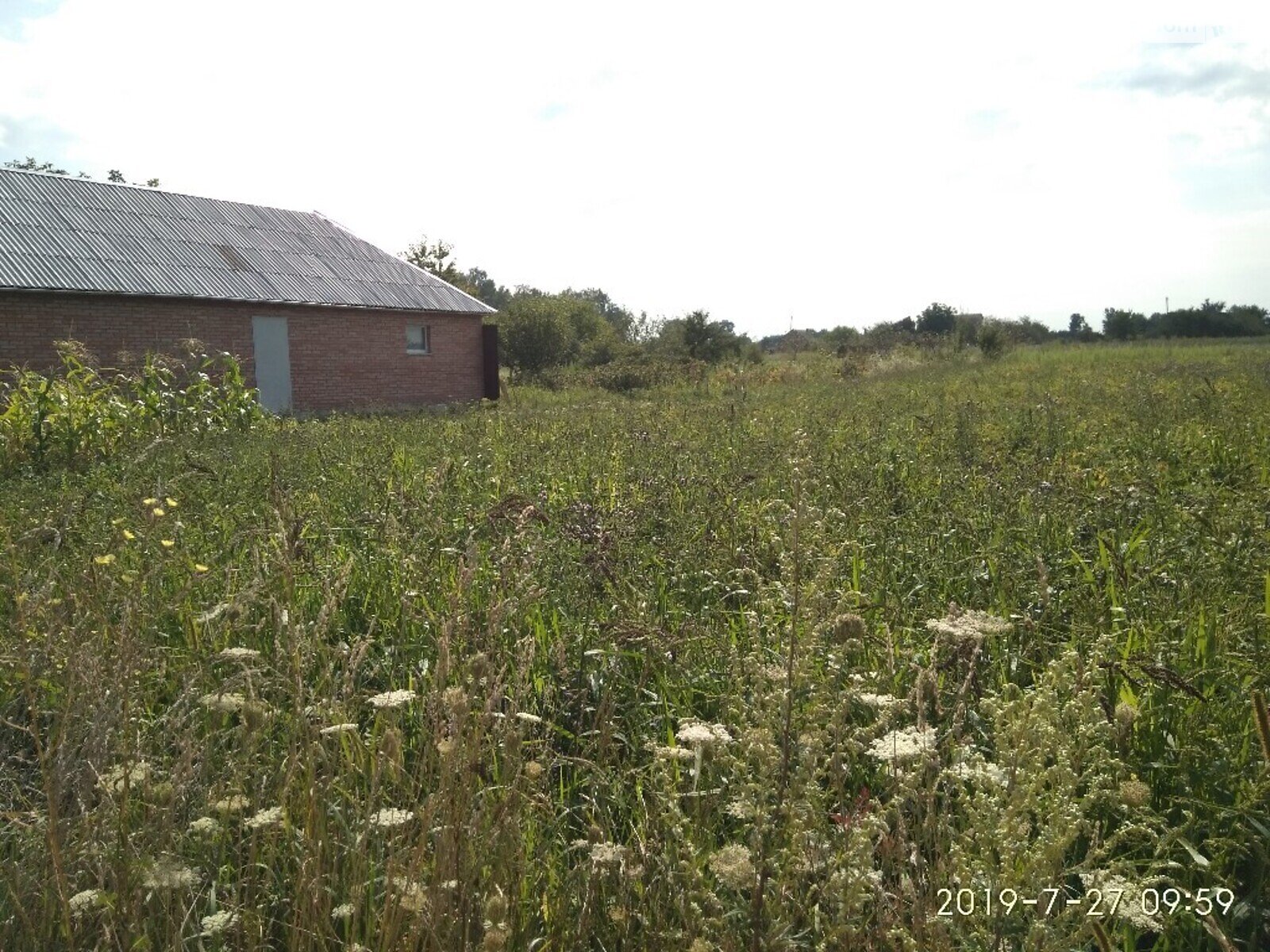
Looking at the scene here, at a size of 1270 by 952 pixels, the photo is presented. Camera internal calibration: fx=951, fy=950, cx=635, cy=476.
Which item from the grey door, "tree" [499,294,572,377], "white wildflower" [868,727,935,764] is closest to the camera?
"white wildflower" [868,727,935,764]

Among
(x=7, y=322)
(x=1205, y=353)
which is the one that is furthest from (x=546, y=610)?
(x=1205, y=353)

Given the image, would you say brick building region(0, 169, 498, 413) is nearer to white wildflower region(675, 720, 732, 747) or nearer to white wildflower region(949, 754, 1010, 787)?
white wildflower region(675, 720, 732, 747)

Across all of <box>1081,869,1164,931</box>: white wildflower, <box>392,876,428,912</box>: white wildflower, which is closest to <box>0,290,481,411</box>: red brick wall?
<box>392,876,428,912</box>: white wildflower

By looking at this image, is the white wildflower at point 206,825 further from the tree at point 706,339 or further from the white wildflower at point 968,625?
the tree at point 706,339

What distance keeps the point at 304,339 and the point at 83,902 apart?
22027mm

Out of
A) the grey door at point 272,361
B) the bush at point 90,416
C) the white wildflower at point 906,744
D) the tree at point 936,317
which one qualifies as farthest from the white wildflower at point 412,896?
the tree at point 936,317

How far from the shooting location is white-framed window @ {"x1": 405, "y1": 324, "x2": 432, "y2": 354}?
25359 mm

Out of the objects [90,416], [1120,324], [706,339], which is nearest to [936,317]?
[1120,324]

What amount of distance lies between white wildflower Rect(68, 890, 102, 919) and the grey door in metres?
20.5

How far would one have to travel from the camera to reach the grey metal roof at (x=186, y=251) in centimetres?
1850

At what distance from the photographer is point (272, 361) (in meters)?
21.6

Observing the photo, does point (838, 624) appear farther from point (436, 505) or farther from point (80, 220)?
point (80, 220)

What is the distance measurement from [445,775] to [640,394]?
22.5m

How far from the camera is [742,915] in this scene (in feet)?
5.24
